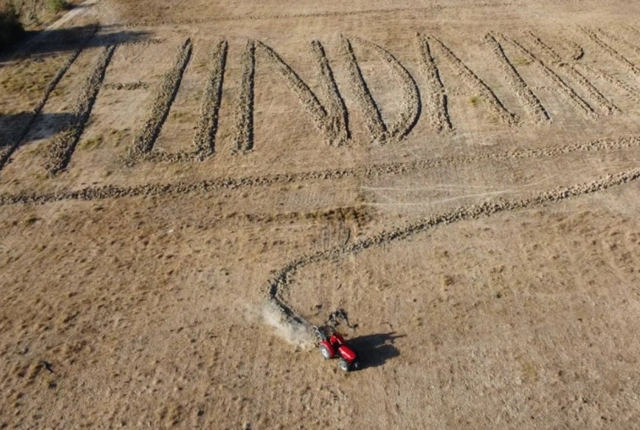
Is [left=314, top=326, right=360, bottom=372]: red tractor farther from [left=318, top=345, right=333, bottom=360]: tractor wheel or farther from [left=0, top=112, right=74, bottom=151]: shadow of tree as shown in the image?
[left=0, top=112, right=74, bottom=151]: shadow of tree

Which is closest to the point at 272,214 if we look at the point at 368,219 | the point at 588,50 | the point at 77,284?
the point at 368,219

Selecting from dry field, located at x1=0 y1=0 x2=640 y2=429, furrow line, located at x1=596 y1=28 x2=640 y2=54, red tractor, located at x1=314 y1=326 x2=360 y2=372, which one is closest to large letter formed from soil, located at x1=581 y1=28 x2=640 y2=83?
dry field, located at x1=0 y1=0 x2=640 y2=429

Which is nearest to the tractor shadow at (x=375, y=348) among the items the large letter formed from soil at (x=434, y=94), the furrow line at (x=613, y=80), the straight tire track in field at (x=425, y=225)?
the straight tire track in field at (x=425, y=225)

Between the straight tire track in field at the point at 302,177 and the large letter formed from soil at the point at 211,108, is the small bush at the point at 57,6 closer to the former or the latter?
the large letter formed from soil at the point at 211,108

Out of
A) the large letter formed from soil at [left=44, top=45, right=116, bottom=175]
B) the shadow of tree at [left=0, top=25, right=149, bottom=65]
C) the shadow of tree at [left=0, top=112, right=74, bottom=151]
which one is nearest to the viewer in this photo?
the large letter formed from soil at [left=44, top=45, right=116, bottom=175]

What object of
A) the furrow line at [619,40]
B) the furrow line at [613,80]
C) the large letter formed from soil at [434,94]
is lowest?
the furrow line at [619,40]

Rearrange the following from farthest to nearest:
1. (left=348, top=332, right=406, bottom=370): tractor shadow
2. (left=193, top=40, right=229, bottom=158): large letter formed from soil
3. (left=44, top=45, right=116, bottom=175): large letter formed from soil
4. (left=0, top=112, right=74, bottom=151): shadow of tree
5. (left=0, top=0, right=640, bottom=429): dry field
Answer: (left=0, top=112, right=74, bottom=151): shadow of tree, (left=193, top=40, right=229, bottom=158): large letter formed from soil, (left=44, top=45, right=116, bottom=175): large letter formed from soil, (left=348, top=332, right=406, bottom=370): tractor shadow, (left=0, top=0, right=640, bottom=429): dry field
